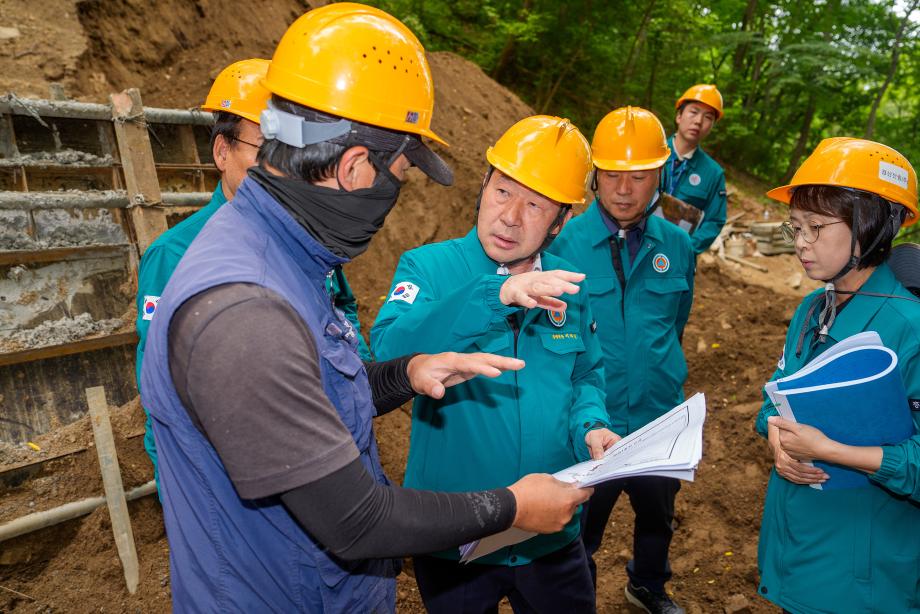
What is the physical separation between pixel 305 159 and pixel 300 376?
57cm

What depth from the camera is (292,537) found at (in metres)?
1.43

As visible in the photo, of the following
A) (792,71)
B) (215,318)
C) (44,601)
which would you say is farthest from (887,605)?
(792,71)

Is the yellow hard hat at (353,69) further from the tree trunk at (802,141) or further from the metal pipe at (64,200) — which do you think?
the tree trunk at (802,141)

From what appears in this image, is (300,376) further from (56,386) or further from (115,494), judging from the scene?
(56,386)

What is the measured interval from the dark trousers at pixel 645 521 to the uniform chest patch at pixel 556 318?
1.51 metres

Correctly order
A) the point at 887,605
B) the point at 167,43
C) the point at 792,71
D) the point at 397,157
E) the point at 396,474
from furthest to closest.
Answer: the point at 792,71
the point at 167,43
the point at 396,474
the point at 887,605
the point at 397,157

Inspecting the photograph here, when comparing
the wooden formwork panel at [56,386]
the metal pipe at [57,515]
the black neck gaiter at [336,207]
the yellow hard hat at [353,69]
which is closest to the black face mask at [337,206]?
the black neck gaiter at [336,207]

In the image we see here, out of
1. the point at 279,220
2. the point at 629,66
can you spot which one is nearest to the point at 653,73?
the point at 629,66

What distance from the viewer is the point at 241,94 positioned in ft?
9.62

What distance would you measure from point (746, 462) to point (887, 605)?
3.50 meters

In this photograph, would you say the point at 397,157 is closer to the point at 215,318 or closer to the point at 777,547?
the point at 215,318

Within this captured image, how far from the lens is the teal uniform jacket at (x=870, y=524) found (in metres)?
2.12

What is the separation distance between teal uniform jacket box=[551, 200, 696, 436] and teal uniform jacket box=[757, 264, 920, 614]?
3.75ft

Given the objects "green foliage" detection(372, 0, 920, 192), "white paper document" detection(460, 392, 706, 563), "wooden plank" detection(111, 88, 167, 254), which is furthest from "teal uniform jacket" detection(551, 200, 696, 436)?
"green foliage" detection(372, 0, 920, 192)
